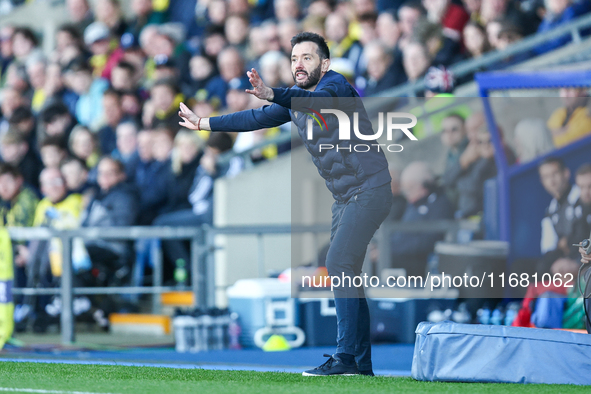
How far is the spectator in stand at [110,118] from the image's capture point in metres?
11.6

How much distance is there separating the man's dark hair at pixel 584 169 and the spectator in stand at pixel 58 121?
23.4 feet

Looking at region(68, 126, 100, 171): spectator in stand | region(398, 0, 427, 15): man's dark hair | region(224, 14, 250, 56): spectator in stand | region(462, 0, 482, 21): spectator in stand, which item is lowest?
region(68, 126, 100, 171): spectator in stand

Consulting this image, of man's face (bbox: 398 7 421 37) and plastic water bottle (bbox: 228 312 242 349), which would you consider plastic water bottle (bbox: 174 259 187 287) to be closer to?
plastic water bottle (bbox: 228 312 242 349)

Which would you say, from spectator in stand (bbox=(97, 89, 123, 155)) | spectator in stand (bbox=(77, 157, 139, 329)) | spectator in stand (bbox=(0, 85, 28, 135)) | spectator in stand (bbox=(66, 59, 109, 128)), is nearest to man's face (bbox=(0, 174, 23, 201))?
spectator in stand (bbox=(77, 157, 139, 329))

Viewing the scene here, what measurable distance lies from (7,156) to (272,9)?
384 cm

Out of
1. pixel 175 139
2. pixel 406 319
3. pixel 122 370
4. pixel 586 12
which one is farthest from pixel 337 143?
pixel 175 139

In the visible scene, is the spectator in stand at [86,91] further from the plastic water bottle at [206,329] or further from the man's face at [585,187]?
the man's face at [585,187]

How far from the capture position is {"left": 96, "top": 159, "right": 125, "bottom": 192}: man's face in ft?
32.0

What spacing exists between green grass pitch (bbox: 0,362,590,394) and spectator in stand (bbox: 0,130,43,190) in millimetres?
6785

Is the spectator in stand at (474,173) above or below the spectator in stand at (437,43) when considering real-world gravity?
below

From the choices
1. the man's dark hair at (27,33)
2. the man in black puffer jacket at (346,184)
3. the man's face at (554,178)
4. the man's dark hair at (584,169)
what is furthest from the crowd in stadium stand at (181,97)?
the man in black puffer jacket at (346,184)

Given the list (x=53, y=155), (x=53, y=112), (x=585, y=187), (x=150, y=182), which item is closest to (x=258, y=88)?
(x=585, y=187)

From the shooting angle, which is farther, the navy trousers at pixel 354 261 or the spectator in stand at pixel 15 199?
the spectator in stand at pixel 15 199

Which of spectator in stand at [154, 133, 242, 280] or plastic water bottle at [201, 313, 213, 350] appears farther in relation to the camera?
spectator in stand at [154, 133, 242, 280]
